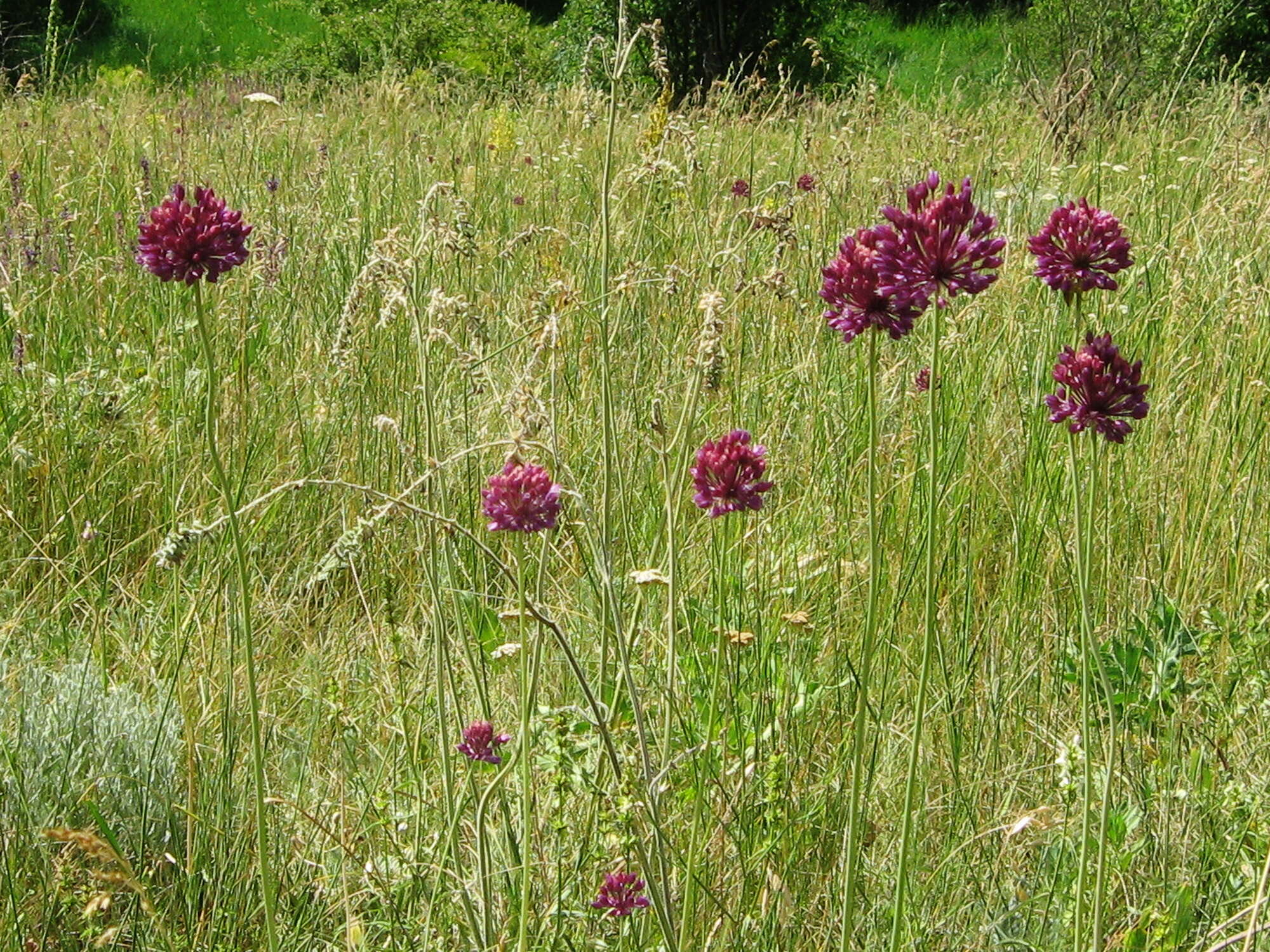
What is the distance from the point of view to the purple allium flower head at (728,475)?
1142mm

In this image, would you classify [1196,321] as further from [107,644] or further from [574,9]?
[574,9]

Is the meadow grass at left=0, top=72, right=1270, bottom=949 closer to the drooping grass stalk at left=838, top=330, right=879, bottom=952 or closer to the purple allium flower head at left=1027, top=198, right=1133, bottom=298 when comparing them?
the drooping grass stalk at left=838, top=330, right=879, bottom=952

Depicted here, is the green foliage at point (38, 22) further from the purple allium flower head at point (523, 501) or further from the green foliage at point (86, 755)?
the purple allium flower head at point (523, 501)

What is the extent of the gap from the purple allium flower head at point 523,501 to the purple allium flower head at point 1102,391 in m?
0.47

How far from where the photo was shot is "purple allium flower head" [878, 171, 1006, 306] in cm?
101

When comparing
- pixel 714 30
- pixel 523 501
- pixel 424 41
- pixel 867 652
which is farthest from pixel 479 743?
pixel 424 41

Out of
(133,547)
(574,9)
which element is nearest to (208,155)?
(133,547)

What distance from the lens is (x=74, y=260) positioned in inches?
137

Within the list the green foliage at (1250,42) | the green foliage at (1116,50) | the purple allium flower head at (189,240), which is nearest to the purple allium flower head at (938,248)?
the purple allium flower head at (189,240)

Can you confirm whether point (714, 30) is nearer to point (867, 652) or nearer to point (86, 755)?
point (86, 755)

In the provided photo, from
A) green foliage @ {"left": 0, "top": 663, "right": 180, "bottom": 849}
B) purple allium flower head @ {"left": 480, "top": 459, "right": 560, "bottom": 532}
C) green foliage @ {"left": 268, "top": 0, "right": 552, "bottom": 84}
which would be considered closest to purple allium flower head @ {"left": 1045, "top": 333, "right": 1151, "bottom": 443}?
purple allium flower head @ {"left": 480, "top": 459, "right": 560, "bottom": 532}

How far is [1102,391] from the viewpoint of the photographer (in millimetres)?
1122

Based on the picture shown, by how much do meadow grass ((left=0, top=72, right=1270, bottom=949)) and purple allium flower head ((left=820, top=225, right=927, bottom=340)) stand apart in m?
0.22

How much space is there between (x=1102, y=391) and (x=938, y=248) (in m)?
0.24
